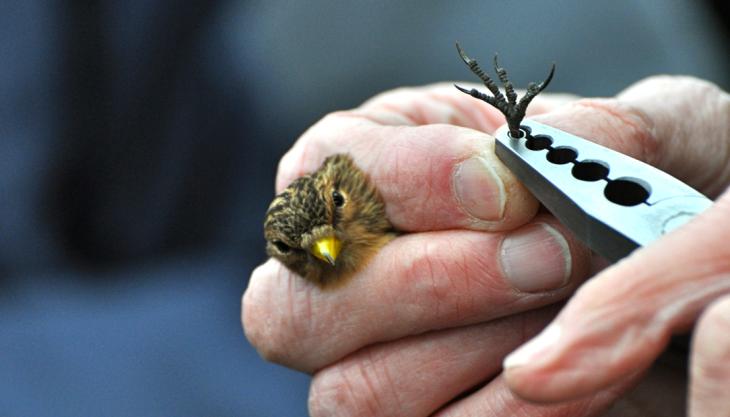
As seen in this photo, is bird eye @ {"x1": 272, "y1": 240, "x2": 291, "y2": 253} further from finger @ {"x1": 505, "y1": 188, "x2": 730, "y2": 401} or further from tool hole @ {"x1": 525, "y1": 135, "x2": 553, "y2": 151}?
finger @ {"x1": 505, "y1": 188, "x2": 730, "y2": 401}

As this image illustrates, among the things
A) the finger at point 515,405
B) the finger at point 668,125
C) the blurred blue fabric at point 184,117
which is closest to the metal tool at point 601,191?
the finger at point 668,125

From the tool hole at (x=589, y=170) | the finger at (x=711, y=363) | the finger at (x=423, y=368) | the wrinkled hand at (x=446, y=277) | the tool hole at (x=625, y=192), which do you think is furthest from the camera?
the finger at (x=423, y=368)

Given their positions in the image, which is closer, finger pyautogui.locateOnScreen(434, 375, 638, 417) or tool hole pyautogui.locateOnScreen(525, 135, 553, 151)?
tool hole pyautogui.locateOnScreen(525, 135, 553, 151)

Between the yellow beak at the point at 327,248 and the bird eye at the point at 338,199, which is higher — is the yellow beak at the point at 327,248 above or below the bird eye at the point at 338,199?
below

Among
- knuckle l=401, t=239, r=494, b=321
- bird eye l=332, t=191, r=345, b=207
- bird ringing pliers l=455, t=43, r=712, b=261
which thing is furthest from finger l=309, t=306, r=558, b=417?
bird ringing pliers l=455, t=43, r=712, b=261

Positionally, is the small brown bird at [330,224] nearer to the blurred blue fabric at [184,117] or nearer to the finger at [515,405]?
the finger at [515,405]

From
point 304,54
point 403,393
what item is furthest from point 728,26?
point 403,393

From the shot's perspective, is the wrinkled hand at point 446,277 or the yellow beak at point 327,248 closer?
the wrinkled hand at point 446,277

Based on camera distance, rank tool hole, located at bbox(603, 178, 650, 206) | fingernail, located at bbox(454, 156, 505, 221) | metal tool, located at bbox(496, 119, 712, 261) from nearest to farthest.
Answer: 1. metal tool, located at bbox(496, 119, 712, 261)
2. tool hole, located at bbox(603, 178, 650, 206)
3. fingernail, located at bbox(454, 156, 505, 221)
